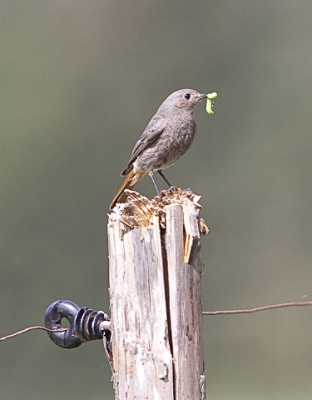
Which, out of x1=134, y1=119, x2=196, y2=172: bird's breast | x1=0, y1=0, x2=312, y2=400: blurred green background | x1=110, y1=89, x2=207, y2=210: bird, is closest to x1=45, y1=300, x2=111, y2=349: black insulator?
x1=110, y1=89, x2=207, y2=210: bird

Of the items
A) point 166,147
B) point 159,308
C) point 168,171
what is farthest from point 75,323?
point 168,171

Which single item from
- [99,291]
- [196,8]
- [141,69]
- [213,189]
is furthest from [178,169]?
[196,8]

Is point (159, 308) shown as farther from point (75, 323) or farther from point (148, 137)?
point (148, 137)

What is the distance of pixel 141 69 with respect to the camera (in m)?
17.2

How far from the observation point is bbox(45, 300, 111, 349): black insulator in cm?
324

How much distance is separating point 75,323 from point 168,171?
33.9 ft

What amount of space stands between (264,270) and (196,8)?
7.41 metres

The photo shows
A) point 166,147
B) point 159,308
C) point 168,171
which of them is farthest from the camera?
point 168,171

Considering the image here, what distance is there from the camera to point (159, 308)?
2881 millimetres

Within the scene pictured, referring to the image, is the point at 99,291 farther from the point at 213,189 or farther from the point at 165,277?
the point at 165,277

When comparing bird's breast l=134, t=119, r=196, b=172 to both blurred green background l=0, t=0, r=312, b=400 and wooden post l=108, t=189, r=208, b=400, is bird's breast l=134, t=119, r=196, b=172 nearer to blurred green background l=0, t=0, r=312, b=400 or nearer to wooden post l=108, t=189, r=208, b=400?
wooden post l=108, t=189, r=208, b=400

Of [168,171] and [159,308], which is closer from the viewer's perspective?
[159,308]

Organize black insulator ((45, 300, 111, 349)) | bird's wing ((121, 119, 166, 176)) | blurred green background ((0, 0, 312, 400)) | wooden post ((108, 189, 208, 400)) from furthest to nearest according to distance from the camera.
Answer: blurred green background ((0, 0, 312, 400)) → bird's wing ((121, 119, 166, 176)) → black insulator ((45, 300, 111, 349)) → wooden post ((108, 189, 208, 400))

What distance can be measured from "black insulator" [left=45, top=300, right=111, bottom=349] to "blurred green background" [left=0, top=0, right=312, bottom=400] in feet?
25.6
